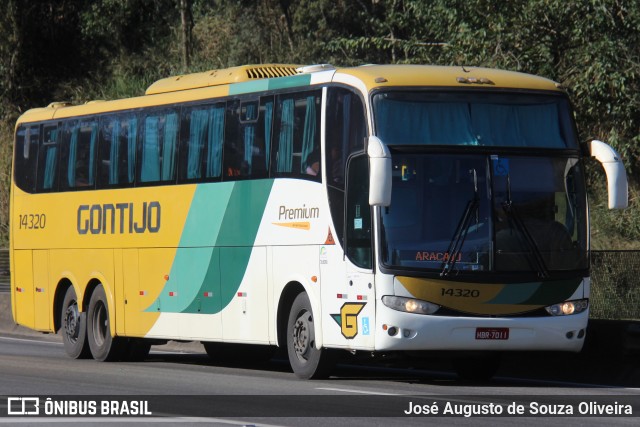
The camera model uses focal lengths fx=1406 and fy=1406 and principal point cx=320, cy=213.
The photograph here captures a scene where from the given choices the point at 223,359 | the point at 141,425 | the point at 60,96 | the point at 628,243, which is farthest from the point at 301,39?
the point at 141,425

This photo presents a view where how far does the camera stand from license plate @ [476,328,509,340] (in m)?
15.1

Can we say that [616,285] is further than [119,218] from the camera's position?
No

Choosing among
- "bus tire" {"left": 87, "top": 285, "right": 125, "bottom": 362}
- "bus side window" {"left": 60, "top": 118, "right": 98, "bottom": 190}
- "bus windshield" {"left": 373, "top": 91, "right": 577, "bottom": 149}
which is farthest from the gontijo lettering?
"bus windshield" {"left": 373, "top": 91, "right": 577, "bottom": 149}

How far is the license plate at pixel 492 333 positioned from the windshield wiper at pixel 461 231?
74cm

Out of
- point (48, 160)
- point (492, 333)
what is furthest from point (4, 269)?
point (492, 333)

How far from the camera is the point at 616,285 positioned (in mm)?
19484

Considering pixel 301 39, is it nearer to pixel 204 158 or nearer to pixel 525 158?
pixel 204 158

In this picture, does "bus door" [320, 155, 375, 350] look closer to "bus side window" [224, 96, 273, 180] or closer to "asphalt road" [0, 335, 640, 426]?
"asphalt road" [0, 335, 640, 426]

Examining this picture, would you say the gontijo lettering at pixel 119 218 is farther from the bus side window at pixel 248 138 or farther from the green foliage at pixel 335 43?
the green foliage at pixel 335 43

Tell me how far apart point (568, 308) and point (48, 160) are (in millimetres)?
10381

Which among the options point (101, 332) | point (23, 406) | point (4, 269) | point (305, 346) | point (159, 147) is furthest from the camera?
point (4, 269)

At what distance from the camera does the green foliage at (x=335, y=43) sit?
26484 millimetres

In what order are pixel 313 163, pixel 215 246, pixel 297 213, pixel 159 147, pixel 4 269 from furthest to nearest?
1. pixel 4 269
2. pixel 159 147
3. pixel 215 246
4. pixel 297 213
5. pixel 313 163

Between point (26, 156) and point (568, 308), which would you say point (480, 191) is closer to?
point (568, 308)
